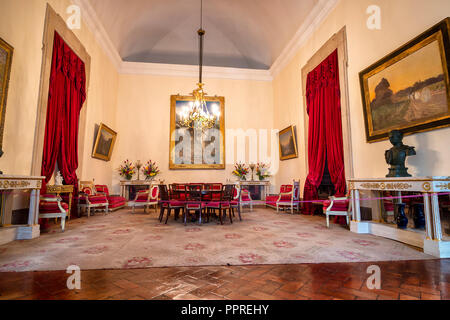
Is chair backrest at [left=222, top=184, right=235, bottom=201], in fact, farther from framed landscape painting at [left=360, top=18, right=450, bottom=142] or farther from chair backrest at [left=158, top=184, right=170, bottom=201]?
framed landscape painting at [left=360, top=18, right=450, bottom=142]

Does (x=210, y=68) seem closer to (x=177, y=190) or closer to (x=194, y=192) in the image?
(x=177, y=190)

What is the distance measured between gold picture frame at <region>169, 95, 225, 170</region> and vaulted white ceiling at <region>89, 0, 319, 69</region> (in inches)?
79.3

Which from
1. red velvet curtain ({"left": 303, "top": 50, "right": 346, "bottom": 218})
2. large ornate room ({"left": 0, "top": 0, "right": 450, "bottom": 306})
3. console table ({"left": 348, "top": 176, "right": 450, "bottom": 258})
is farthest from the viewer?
red velvet curtain ({"left": 303, "top": 50, "right": 346, "bottom": 218})

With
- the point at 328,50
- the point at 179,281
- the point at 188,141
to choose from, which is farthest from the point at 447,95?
the point at 188,141

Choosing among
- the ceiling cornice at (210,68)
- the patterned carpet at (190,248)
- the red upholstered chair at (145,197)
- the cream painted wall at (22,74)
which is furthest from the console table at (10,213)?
the ceiling cornice at (210,68)

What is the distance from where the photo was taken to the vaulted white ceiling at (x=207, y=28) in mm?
6613

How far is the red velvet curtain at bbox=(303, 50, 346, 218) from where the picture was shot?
16.6 feet

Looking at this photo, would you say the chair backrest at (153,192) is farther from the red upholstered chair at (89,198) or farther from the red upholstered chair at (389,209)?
the red upholstered chair at (389,209)

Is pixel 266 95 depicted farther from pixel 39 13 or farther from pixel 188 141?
pixel 39 13

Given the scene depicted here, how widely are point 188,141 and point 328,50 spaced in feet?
17.6

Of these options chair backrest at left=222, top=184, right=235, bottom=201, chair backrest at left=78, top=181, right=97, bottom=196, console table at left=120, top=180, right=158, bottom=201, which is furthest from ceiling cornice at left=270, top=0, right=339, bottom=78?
chair backrest at left=78, top=181, right=97, bottom=196

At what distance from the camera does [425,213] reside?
9.07 ft

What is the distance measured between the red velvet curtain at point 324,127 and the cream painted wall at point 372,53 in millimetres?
383

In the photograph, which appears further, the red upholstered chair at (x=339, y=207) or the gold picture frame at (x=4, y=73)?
the red upholstered chair at (x=339, y=207)
